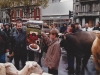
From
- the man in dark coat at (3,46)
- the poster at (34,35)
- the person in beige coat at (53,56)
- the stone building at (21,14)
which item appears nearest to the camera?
the person in beige coat at (53,56)

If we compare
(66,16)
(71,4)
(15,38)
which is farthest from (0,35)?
(71,4)

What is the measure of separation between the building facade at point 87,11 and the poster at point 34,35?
6297cm

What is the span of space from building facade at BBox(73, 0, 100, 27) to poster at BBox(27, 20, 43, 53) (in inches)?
2479

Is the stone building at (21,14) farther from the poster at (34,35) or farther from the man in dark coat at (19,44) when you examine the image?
the poster at (34,35)

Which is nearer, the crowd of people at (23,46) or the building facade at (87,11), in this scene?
the crowd of people at (23,46)

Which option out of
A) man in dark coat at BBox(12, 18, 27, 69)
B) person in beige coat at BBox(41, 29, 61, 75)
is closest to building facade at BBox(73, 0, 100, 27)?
man in dark coat at BBox(12, 18, 27, 69)

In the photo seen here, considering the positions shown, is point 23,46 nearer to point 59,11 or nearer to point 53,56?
point 53,56

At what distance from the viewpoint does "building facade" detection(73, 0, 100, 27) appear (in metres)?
74.6

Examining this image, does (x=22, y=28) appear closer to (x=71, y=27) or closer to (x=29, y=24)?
(x=29, y=24)

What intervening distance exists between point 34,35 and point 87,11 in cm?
6688

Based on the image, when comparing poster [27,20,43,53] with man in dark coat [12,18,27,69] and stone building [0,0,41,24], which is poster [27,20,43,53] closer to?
man in dark coat [12,18,27,69]

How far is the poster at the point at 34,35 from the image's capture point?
35.9 ft

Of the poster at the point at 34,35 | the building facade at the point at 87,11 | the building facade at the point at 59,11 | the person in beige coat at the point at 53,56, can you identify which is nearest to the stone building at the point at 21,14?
the building facade at the point at 59,11

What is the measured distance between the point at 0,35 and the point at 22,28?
835 mm
